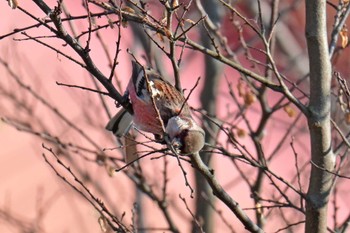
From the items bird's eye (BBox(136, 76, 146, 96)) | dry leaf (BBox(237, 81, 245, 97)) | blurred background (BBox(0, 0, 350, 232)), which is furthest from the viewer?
blurred background (BBox(0, 0, 350, 232))

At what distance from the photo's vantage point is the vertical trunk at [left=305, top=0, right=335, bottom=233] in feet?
9.98

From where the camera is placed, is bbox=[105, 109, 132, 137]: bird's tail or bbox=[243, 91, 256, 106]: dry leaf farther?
bbox=[243, 91, 256, 106]: dry leaf

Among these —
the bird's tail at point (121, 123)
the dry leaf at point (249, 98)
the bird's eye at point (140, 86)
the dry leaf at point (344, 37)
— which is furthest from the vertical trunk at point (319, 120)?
the dry leaf at point (249, 98)

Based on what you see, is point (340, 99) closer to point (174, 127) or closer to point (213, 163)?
point (174, 127)

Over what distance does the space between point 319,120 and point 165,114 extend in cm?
61

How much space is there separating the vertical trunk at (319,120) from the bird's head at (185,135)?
46 cm

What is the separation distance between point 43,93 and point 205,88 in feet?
10.7

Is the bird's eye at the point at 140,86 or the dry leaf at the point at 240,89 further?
the dry leaf at the point at 240,89

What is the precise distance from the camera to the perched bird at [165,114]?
9.49 feet

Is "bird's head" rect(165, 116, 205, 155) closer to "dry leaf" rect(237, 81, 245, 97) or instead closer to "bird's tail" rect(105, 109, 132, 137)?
"bird's tail" rect(105, 109, 132, 137)

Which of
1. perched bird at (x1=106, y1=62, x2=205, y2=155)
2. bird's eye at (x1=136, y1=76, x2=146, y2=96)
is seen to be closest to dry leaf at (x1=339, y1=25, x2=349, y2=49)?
perched bird at (x1=106, y1=62, x2=205, y2=155)

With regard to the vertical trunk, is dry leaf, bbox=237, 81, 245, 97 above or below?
above

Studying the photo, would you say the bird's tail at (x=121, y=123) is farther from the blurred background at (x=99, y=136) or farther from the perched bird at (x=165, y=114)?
the blurred background at (x=99, y=136)

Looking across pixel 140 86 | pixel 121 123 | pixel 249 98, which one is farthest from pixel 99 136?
pixel 140 86
